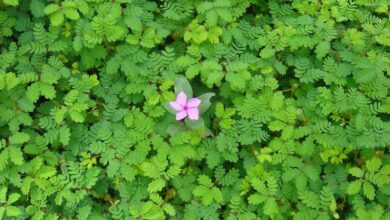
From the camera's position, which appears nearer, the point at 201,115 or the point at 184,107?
the point at 184,107

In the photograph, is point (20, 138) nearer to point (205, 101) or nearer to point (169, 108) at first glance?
point (169, 108)

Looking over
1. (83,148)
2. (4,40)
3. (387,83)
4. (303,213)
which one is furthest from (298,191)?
(4,40)

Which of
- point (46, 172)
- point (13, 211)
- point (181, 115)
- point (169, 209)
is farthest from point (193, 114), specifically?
point (13, 211)

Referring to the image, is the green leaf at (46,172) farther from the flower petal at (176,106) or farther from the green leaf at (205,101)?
the green leaf at (205,101)

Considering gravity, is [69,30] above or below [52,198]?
above

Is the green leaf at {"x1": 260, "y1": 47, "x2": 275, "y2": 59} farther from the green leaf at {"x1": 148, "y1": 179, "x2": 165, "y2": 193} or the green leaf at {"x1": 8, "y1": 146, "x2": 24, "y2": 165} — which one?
the green leaf at {"x1": 8, "y1": 146, "x2": 24, "y2": 165}

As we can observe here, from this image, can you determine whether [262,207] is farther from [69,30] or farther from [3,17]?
[3,17]

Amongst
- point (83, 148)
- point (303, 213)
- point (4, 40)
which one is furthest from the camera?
point (4, 40)

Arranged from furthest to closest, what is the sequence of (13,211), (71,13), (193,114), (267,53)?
(267,53) < (71,13) < (193,114) < (13,211)
